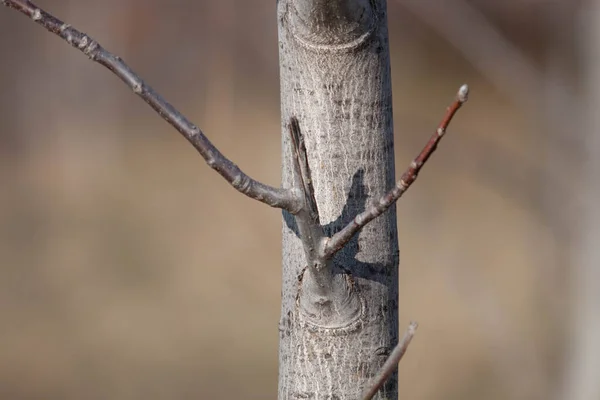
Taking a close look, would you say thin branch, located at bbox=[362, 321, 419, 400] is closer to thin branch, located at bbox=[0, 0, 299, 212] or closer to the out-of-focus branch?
thin branch, located at bbox=[0, 0, 299, 212]

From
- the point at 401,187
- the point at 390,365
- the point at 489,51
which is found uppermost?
the point at 489,51

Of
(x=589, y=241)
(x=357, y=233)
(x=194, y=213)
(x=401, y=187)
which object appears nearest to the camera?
(x=401, y=187)

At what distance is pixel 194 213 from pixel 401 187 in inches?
173

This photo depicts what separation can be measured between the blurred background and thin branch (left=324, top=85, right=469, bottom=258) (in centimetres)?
296

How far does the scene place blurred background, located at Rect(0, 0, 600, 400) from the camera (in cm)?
392

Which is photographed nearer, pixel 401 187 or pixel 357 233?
pixel 401 187

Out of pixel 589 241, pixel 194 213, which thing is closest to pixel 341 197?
pixel 589 241

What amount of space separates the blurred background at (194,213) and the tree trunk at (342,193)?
2864mm

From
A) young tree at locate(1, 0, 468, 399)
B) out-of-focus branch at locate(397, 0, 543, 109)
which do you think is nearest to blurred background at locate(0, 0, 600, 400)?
Answer: out-of-focus branch at locate(397, 0, 543, 109)

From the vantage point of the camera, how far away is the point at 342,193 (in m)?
0.61

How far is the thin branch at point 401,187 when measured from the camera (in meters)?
0.44

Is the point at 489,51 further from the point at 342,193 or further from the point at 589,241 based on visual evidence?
the point at 342,193

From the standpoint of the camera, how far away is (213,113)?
486cm

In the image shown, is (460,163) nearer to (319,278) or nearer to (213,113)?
(213,113)
